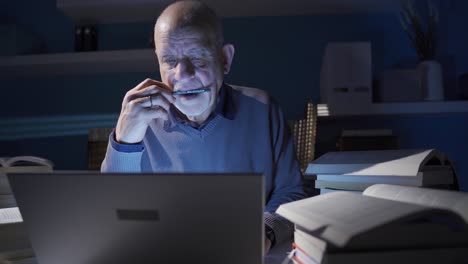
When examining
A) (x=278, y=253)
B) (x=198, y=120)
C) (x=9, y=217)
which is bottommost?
(x=278, y=253)

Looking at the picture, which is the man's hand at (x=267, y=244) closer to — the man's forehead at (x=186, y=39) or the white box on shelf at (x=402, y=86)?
the man's forehead at (x=186, y=39)

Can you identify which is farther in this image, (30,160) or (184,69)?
(30,160)

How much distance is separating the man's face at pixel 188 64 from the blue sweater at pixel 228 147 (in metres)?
0.08

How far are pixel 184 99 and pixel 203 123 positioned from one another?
0.12 m

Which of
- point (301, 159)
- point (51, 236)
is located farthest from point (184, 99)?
point (301, 159)

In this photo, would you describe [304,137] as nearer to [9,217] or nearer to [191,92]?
[191,92]

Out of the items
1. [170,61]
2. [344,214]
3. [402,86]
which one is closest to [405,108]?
[402,86]

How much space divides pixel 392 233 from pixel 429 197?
126mm

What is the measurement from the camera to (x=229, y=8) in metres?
2.09

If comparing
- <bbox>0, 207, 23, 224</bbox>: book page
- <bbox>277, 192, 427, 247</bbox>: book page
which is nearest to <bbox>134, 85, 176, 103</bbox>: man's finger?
<bbox>0, 207, 23, 224</bbox>: book page

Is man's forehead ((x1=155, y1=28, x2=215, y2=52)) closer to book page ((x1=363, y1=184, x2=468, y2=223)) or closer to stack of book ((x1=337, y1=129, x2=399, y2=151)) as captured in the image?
book page ((x1=363, y1=184, x2=468, y2=223))

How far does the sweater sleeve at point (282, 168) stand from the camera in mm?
1104

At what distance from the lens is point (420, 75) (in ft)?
6.15

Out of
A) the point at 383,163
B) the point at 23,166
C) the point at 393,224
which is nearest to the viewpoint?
the point at 393,224
